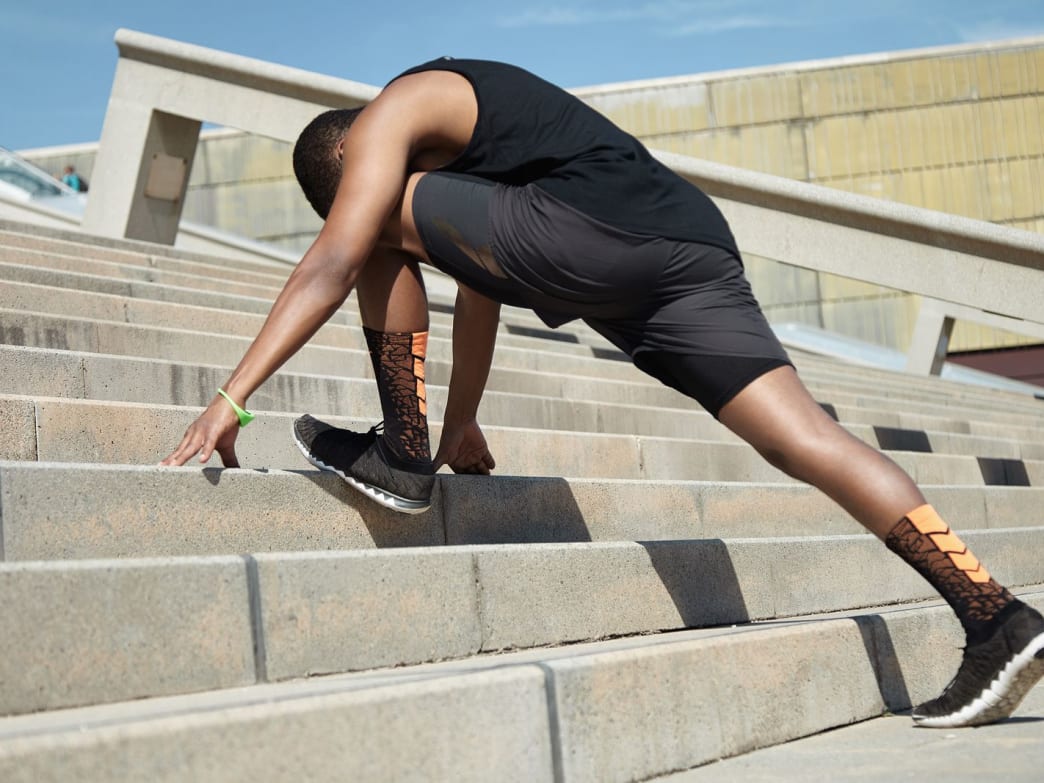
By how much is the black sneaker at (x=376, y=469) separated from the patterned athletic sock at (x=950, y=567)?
983 millimetres

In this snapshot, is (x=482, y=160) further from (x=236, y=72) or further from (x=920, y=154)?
(x=920, y=154)

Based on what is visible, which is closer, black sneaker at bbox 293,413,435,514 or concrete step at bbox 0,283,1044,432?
black sneaker at bbox 293,413,435,514

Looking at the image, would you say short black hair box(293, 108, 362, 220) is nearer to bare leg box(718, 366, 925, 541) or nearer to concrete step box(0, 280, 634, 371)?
bare leg box(718, 366, 925, 541)

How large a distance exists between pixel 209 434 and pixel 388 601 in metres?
0.48

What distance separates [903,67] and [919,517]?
23051 millimetres

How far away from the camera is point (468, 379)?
3297 mm

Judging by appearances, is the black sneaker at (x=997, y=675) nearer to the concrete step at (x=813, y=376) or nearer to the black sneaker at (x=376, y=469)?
the black sneaker at (x=376, y=469)

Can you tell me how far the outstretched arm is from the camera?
3.20m

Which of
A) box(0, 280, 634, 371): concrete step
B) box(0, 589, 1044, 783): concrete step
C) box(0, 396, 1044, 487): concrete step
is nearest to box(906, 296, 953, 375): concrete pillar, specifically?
box(0, 396, 1044, 487): concrete step

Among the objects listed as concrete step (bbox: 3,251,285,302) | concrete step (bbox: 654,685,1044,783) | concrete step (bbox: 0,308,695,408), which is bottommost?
concrete step (bbox: 654,685,1044,783)

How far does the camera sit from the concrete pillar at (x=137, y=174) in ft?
30.0

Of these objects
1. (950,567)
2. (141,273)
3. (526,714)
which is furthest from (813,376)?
(526,714)

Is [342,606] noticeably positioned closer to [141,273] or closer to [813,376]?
[141,273]

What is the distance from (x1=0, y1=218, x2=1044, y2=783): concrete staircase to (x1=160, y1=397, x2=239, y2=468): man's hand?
0.15ft
